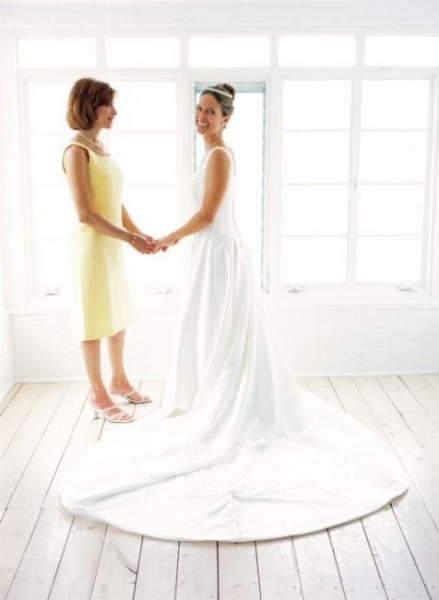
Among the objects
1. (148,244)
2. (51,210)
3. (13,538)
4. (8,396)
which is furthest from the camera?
(51,210)

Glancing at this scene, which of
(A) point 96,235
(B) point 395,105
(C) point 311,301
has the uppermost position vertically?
(B) point 395,105

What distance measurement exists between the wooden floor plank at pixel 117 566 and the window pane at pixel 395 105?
3099mm

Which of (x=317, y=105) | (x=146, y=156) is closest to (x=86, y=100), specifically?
(x=146, y=156)

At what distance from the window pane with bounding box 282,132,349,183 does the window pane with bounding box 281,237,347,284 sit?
1.34 ft

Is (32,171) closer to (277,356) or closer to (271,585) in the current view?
(277,356)

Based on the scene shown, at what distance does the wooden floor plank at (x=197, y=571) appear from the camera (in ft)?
7.78

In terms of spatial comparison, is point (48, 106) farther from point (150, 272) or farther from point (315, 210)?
point (315, 210)

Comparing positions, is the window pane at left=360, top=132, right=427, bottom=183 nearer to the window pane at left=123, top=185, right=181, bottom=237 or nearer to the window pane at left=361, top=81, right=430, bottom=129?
the window pane at left=361, top=81, right=430, bottom=129

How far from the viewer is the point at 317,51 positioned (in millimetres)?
4566

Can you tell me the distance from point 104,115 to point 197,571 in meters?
2.39

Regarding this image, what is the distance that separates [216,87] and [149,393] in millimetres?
1935

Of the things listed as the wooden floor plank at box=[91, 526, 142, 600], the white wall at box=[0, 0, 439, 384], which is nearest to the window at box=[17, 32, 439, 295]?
the white wall at box=[0, 0, 439, 384]

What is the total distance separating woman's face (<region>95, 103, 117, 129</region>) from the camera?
12.4ft

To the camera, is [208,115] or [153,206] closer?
[208,115]
